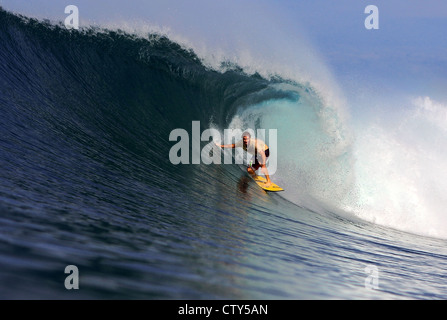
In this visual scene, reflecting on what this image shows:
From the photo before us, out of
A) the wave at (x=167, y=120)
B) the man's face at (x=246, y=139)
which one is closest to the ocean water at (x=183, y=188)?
the wave at (x=167, y=120)

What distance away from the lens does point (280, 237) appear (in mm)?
5723

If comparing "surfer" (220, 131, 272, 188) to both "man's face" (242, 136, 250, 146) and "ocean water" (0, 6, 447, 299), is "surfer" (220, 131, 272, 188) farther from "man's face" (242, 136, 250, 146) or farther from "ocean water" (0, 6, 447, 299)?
"ocean water" (0, 6, 447, 299)

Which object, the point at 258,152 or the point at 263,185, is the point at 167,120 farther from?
the point at 263,185

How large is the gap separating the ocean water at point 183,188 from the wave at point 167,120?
0.16 ft

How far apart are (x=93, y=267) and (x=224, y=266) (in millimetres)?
1165

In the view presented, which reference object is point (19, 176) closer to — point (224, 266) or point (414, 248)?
A: point (224, 266)

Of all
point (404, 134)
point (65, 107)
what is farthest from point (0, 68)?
point (404, 134)

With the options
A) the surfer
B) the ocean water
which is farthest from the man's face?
the ocean water

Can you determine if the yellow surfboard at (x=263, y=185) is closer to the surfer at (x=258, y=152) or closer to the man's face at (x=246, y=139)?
the surfer at (x=258, y=152)

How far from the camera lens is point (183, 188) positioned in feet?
22.9

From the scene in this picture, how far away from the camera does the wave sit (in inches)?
283

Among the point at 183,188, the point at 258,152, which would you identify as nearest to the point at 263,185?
the point at 258,152

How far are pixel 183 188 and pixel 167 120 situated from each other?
3.94 meters

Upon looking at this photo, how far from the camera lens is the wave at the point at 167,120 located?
7.19 meters
